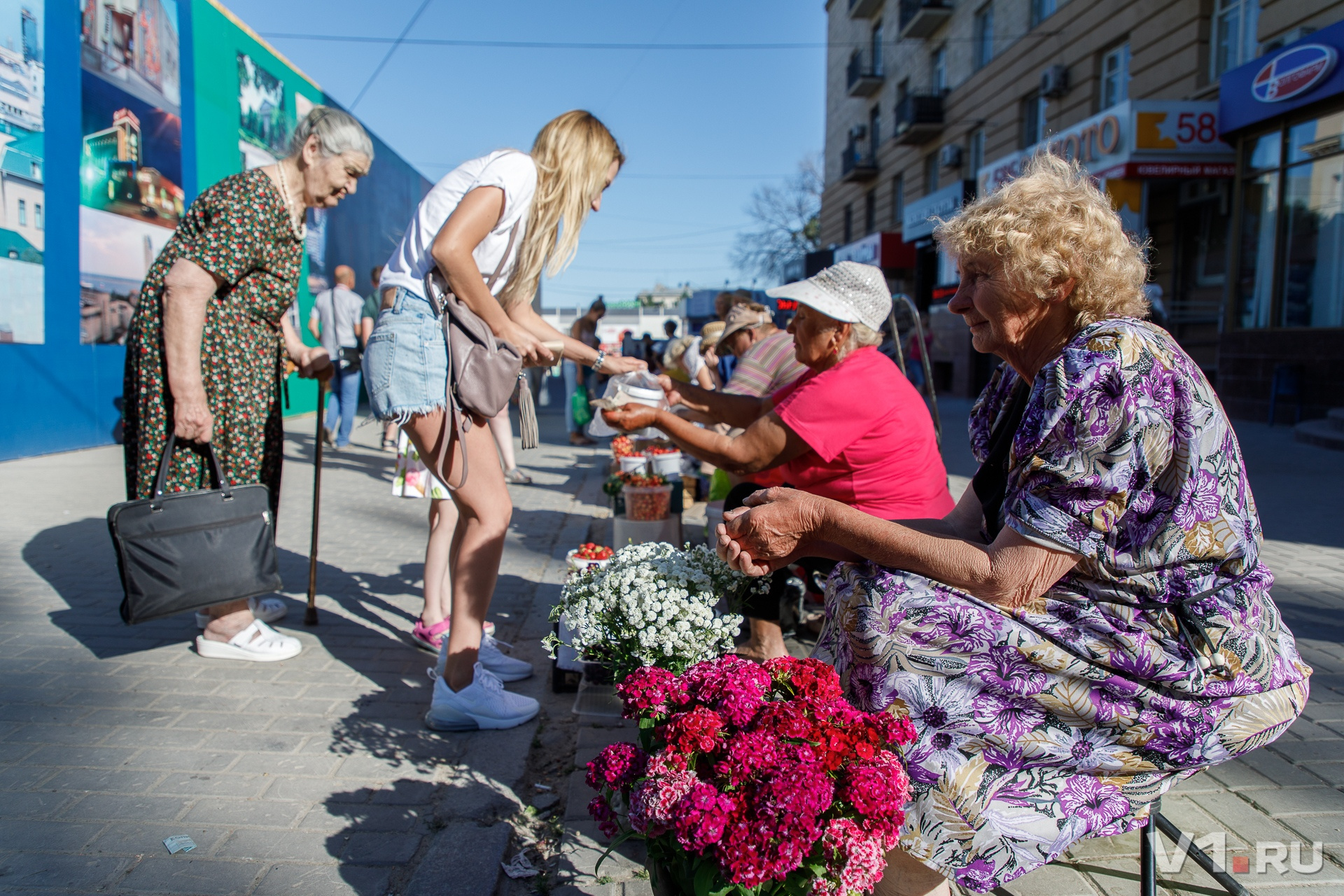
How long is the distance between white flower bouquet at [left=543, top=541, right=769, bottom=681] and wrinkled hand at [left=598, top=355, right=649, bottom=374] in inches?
32.2

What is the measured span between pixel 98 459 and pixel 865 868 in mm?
9317

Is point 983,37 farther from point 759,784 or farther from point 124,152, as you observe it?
point 759,784

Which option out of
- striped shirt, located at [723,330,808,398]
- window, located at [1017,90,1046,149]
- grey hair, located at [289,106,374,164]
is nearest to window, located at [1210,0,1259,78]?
window, located at [1017,90,1046,149]

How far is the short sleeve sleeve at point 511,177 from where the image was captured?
99.3 inches

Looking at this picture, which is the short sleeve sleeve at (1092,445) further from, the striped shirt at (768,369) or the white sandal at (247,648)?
the striped shirt at (768,369)

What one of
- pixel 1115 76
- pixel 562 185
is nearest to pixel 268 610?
pixel 562 185

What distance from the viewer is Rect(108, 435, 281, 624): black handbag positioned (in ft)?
9.36

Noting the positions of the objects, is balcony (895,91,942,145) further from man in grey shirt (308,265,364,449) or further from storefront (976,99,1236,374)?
man in grey shirt (308,265,364,449)

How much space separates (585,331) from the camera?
11094 mm

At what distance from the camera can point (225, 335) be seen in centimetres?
319

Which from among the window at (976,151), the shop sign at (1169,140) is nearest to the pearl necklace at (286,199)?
the shop sign at (1169,140)

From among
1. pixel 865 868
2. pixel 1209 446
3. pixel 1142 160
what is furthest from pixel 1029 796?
pixel 1142 160

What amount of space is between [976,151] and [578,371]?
15303 millimetres

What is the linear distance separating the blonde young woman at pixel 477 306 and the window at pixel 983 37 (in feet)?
71.8
